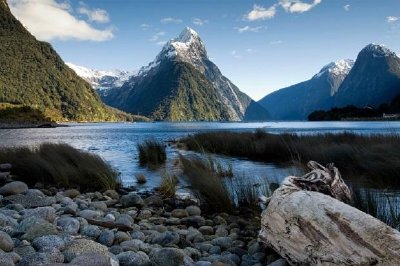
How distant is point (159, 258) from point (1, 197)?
17.7 feet

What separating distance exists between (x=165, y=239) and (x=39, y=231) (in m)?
1.73

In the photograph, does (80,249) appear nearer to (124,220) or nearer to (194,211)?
(124,220)

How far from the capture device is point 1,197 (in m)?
8.89

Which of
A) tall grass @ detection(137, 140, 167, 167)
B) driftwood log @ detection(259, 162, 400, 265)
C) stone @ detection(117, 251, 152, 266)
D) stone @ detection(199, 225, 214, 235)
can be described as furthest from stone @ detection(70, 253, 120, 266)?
tall grass @ detection(137, 140, 167, 167)

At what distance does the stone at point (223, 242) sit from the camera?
599cm

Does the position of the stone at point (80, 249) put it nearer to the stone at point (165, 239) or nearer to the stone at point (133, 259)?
the stone at point (133, 259)

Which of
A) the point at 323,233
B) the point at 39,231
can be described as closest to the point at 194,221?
the point at 39,231

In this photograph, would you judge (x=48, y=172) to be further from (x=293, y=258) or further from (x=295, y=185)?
(x=293, y=258)

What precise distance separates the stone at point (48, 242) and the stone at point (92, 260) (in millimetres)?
693

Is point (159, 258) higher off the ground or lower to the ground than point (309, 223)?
lower

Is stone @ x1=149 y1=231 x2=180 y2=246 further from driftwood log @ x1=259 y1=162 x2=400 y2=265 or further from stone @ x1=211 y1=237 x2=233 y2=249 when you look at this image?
driftwood log @ x1=259 y1=162 x2=400 y2=265

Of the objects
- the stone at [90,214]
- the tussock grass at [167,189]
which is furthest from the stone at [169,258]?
the tussock grass at [167,189]

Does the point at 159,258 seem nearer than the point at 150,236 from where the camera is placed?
Yes

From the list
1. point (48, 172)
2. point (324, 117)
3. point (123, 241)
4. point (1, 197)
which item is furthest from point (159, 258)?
point (324, 117)
